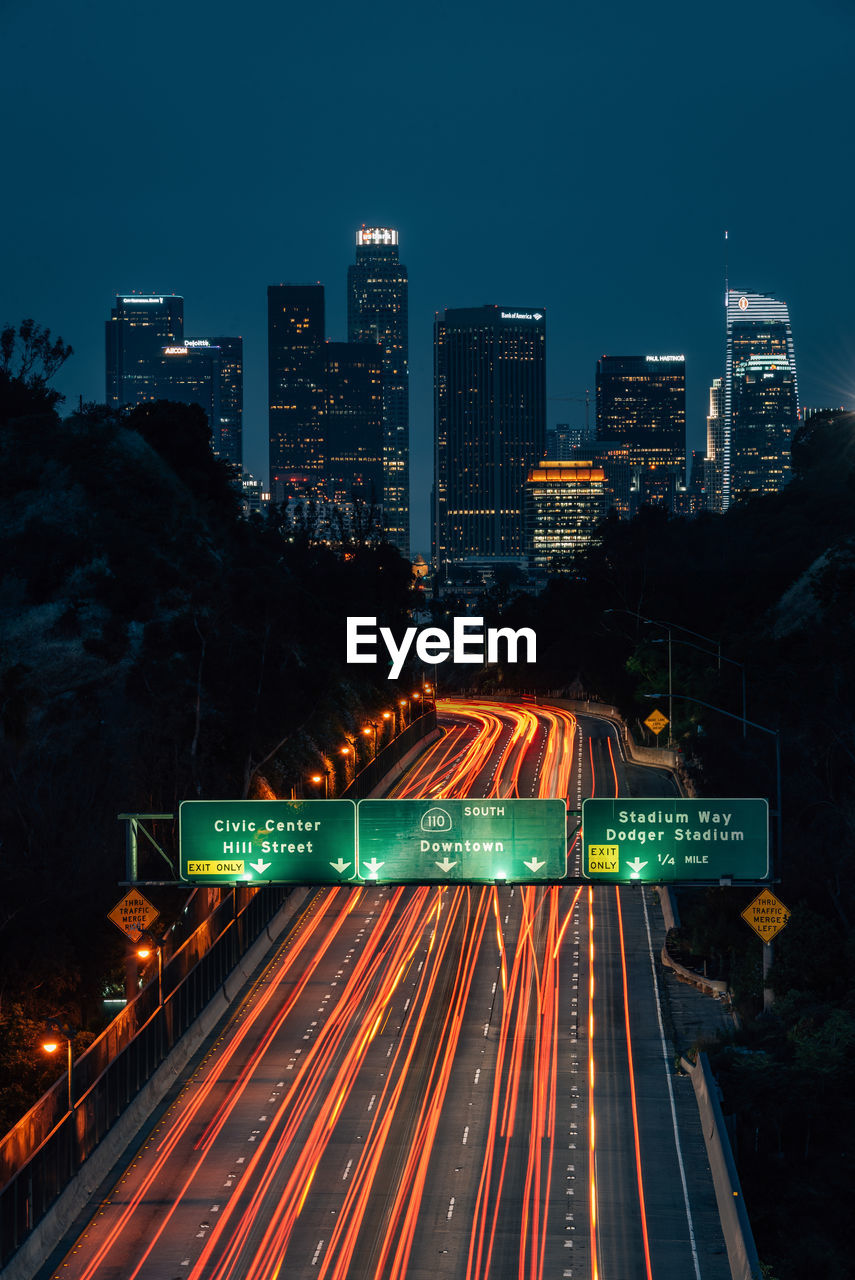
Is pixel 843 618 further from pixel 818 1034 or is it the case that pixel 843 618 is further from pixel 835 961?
pixel 818 1034

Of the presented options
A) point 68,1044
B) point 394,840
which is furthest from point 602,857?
point 68,1044

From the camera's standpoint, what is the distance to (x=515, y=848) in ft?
120

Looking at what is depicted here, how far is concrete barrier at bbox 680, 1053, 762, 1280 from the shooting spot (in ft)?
86.4

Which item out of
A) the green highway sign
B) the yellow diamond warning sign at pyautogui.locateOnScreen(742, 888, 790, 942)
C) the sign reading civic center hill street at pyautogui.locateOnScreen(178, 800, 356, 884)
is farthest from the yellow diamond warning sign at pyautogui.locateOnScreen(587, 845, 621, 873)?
the sign reading civic center hill street at pyautogui.locateOnScreen(178, 800, 356, 884)

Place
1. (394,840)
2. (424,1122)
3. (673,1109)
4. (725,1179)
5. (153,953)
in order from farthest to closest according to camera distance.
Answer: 1. (153,953)
2. (673,1109)
3. (394,840)
4. (424,1122)
5. (725,1179)

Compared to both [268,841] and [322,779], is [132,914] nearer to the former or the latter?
[268,841]

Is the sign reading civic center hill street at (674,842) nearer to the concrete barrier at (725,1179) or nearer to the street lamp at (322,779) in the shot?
the concrete barrier at (725,1179)

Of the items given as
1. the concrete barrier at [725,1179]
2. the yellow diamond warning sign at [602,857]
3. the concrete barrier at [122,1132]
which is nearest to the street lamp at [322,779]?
the concrete barrier at [122,1132]

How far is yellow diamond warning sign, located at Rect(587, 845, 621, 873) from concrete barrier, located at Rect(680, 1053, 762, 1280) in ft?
18.0

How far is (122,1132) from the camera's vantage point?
34.5 metres

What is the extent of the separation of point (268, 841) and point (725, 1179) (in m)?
13.1

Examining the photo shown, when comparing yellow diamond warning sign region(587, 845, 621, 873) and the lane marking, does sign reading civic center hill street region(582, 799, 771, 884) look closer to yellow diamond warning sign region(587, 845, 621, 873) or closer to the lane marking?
yellow diamond warning sign region(587, 845, 621, 873)

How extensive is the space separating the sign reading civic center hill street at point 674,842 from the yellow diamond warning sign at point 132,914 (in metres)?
13.0

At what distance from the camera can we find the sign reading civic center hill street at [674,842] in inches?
1426
